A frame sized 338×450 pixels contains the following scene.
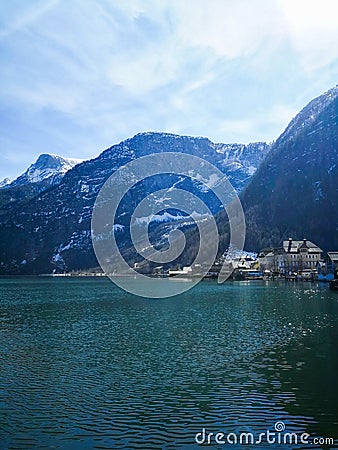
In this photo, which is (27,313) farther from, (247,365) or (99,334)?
(247,365)

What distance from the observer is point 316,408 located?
25359 millimetres

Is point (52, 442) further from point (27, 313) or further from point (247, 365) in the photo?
point (27, 313)

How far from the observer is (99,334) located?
5356 centimetres

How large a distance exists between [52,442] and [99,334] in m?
32.4

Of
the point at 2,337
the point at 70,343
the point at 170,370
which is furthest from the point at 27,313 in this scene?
the point at 170,370

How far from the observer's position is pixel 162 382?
3155 cm

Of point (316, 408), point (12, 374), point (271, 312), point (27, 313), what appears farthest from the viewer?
point (27, 313)

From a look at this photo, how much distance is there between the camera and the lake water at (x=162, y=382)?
74.7 ft

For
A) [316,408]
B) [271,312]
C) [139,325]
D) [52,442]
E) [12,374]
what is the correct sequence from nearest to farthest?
[52,442] < [316,408] < [12,374] < [139,325] < [271,312]

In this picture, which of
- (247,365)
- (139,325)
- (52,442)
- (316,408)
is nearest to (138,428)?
(52,442)

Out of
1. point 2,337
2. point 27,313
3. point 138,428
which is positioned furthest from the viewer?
point 27,313

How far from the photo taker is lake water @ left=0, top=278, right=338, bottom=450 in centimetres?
2278

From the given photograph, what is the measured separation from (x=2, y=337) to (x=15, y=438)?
107ft

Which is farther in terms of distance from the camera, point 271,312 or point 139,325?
point 271,312
